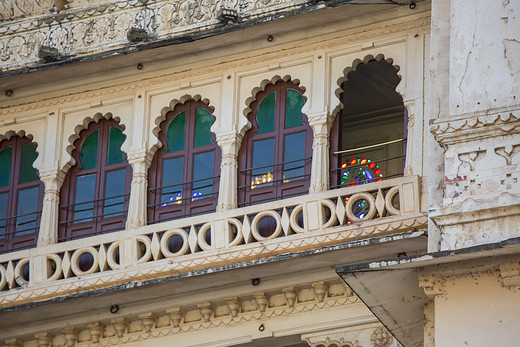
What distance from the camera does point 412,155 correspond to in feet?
55.4

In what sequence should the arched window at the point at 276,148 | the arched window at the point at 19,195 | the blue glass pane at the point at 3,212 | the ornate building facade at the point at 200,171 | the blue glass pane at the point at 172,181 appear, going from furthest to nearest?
the blue glass pane at the point at 3,212 < the arched window at the point at 19,195 < the blue glass pane at the point at 172,181 < the arched window at the point at 276,148 < the ornate building facade at the point at 200,171

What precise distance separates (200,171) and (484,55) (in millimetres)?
5241

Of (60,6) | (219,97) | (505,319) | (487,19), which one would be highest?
(60,6)

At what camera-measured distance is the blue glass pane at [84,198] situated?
18562 mm

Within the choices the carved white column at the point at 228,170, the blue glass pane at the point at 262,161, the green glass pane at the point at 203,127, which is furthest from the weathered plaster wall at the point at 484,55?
the green glass pane at the point at 203,127

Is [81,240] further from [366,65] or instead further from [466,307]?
[466,307]

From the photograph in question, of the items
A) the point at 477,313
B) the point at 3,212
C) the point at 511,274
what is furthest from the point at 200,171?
the point at 511,274

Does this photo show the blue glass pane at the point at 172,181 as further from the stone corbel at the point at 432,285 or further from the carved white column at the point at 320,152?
the stone corbel at the point at 432,285

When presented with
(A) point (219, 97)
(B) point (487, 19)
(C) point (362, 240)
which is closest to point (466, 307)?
(B) point (487, 19)

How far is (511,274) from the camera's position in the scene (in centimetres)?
1254

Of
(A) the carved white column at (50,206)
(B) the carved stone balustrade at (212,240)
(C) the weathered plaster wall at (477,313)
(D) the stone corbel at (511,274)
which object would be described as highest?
(A) the carved white column at (50,206)

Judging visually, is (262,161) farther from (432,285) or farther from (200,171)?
(432,285)

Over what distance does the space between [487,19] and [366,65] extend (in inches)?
230

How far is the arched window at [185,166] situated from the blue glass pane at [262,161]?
437 millimetres
